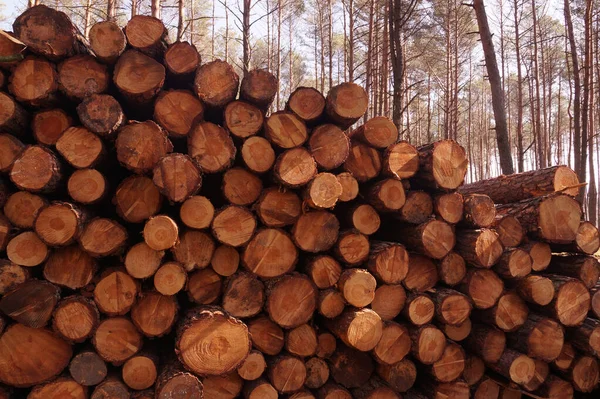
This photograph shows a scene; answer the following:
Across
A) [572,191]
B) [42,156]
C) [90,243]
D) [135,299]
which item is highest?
[42,156]

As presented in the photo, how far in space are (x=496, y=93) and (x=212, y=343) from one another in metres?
6.35

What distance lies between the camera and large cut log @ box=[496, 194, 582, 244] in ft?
10.3

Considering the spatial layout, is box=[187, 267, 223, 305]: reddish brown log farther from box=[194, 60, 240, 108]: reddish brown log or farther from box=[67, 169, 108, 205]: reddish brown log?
box=[194, 60, 240, 108]: reddish brown log

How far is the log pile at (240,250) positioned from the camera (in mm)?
2363

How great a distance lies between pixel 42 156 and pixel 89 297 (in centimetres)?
91

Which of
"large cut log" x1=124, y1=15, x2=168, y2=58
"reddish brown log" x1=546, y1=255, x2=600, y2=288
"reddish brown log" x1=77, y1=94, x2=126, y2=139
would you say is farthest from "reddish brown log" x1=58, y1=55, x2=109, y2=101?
"reddish brown log" x1=546, y1=255, x2=600, y2=288

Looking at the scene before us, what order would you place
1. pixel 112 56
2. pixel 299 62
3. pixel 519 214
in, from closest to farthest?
pixel 112 56 < pixel 519 214 < pixel 299 62

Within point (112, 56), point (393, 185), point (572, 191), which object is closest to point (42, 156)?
point (112, 56)

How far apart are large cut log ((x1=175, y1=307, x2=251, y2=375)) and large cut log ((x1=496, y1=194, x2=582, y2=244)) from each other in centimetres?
241

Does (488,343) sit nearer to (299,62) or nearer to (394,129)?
(394,129)

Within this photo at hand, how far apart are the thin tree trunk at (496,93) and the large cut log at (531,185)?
8.08 ft

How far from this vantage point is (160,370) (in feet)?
8.07

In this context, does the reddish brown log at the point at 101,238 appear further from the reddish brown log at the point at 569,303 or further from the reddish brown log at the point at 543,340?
the reddish brown log at the point at 569,303

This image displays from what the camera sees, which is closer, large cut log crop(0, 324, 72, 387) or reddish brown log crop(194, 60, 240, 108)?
large cut log crop(0, 324, 72, 387)
